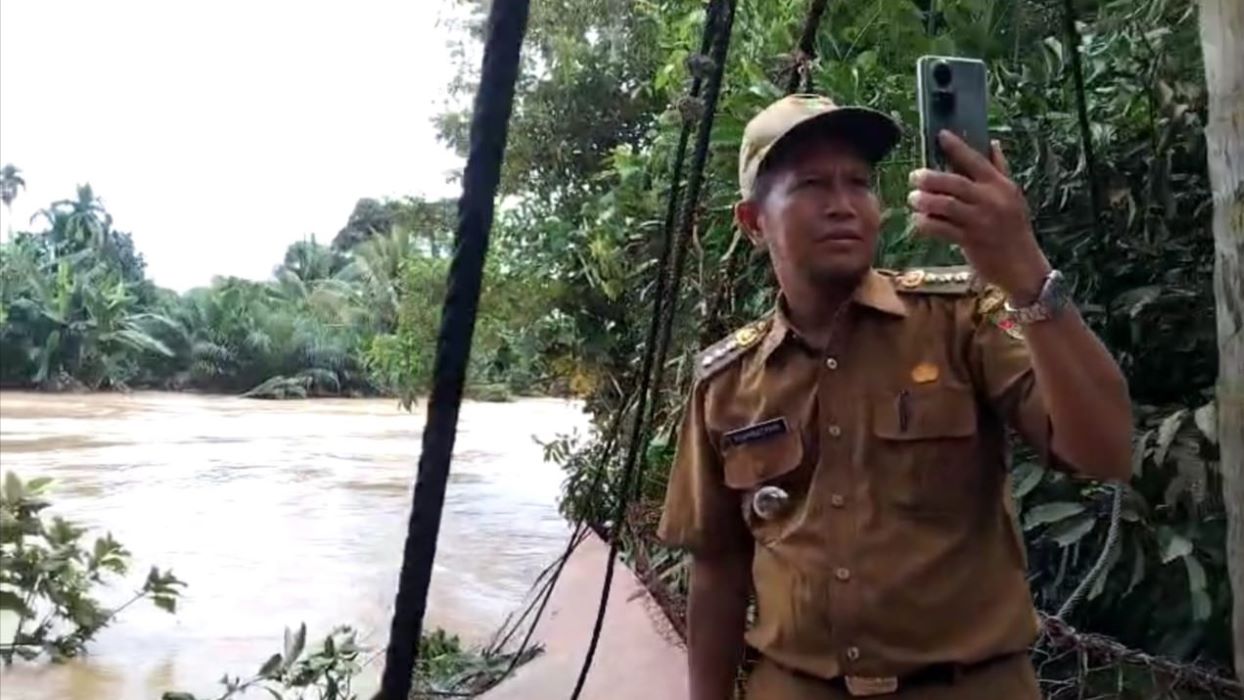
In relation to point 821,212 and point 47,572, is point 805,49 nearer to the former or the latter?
point 821,212

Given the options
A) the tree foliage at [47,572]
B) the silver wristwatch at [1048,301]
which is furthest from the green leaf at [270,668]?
the silver wristwatch at [1048,301]

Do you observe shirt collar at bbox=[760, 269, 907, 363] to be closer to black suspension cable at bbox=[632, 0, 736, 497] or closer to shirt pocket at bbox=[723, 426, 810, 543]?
shirt pocket at bbox=[723, 426, 810, 543]

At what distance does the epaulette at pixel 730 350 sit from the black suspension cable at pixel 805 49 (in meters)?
0.61

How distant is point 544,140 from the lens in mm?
4582

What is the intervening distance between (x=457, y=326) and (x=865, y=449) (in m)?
0.50

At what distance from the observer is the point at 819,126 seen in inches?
34.8

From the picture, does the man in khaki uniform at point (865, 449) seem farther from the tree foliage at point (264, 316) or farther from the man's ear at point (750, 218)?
the tree foliage at point (264, 316)

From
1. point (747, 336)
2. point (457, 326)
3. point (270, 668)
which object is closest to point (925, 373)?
point (747, 336)

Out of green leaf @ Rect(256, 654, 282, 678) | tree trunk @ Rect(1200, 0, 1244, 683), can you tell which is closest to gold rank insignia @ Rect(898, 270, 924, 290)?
tree trunk @ Rect(1200, 0, 1244, 683)

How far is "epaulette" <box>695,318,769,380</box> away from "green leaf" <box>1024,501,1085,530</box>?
3.10 ft

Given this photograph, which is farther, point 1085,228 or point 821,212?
point 1085,228

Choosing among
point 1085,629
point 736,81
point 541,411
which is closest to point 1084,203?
point 1085,629

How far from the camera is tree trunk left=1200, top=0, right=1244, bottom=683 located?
120 centimetres

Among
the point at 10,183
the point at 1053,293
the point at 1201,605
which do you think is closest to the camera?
the point at 1053,293
